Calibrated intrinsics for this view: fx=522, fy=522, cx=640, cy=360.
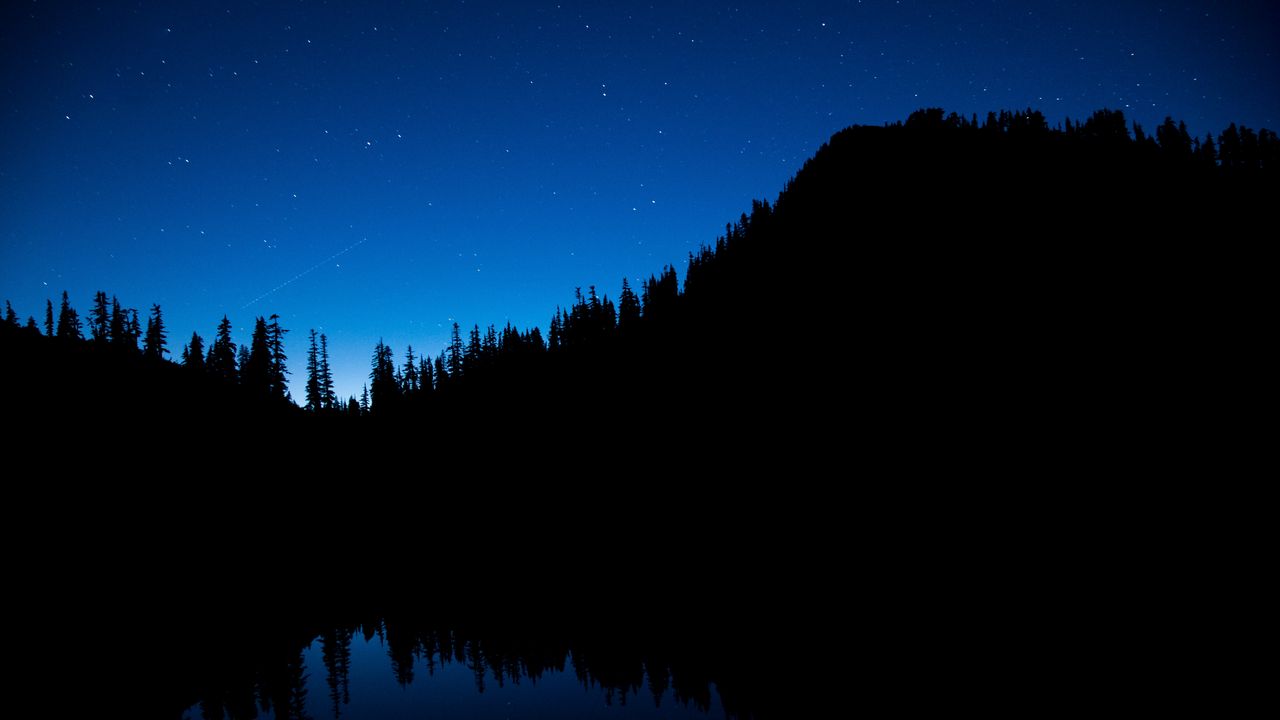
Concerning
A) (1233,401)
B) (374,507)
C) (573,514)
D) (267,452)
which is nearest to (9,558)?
(267,452)

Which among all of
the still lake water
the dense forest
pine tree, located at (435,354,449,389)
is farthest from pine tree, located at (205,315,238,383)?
the still lake water

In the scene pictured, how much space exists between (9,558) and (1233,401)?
8710cm

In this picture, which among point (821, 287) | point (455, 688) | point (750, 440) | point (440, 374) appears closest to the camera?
point (455, 688)

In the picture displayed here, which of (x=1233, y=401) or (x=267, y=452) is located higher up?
(x=267, y=452)

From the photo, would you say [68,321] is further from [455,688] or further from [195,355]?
[455,688]

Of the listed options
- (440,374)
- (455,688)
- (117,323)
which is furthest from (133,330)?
(455,688)

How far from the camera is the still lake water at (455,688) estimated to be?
19.8 m

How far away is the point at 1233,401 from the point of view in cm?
4131

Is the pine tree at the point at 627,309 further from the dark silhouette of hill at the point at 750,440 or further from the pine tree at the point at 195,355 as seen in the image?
the pine tree at the point at 195,355

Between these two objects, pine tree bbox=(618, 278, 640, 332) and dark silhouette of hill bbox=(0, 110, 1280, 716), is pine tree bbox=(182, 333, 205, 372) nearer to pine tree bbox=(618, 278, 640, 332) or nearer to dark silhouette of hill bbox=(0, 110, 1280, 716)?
dark silhouette of hill bbox=(0, 110, 1280, 716)

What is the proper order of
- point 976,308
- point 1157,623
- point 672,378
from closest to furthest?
point 1157,623 < point 976,308 < point 672,378

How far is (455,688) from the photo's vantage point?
2269cm

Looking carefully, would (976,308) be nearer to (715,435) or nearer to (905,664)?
(715,435)

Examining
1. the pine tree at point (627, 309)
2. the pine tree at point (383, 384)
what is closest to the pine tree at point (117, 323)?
the pine tree at point (383, 384)
